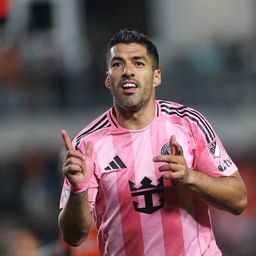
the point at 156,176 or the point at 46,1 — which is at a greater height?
the point at 156,176

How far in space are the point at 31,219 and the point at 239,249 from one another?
3.34 metres

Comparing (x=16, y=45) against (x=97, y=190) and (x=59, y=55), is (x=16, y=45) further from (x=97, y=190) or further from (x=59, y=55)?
(x=97, y=190)

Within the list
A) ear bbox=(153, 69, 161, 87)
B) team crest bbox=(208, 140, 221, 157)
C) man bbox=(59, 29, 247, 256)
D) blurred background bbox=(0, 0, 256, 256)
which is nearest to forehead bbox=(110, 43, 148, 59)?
man bbox=(59, 29, 247, 256)

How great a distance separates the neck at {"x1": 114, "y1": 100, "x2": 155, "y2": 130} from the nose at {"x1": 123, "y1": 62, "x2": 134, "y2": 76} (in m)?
0.25

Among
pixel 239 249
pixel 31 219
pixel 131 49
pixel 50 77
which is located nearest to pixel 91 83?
pixel 50 77

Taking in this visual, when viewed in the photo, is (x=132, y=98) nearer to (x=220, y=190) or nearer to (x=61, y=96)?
(x=220, y=190)

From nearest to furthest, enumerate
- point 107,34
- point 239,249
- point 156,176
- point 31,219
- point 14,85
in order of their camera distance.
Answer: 1. point 156,176
2. point 239,249
3. point 31,219
4. point 14,85
5. point 107,34

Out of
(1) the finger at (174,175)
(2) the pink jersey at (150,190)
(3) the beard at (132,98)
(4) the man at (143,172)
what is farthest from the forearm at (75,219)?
(3) the beard at (132,98)

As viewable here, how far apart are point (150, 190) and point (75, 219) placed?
47 cm

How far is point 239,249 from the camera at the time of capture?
14.9 m

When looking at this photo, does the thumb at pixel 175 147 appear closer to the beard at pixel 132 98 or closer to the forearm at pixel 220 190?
the forearm at pixel 220 190

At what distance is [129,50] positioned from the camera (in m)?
6.59

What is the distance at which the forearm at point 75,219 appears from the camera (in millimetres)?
6305

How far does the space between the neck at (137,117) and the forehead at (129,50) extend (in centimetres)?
29
